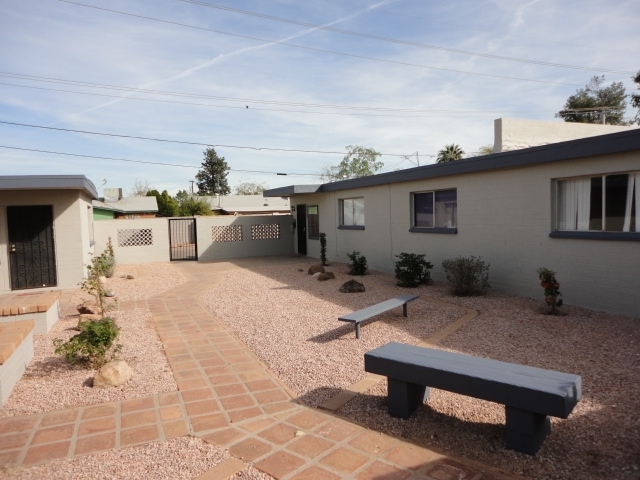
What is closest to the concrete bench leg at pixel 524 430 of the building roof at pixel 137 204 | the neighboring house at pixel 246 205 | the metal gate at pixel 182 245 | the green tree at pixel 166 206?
the metal gate at pixel 182 245

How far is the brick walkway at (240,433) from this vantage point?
2.98 m

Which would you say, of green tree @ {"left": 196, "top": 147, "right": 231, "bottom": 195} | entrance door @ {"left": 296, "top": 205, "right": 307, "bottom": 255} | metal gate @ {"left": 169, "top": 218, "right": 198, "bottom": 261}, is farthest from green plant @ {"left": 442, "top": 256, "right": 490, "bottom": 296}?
green tree @ {"left": 196, "top": 147, "right": 231, "bottom": 195}

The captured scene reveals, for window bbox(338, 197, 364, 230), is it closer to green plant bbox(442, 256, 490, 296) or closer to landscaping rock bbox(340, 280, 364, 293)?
landscaping rock bbox(340, 280, 364, 293)

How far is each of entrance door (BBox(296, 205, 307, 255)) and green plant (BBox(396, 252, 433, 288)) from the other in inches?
328

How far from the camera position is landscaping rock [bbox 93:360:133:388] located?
450 cm

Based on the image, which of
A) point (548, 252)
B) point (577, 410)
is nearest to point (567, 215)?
point (548, 252)

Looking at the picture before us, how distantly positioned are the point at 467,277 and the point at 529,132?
24.5ft

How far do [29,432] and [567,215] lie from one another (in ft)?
26.6

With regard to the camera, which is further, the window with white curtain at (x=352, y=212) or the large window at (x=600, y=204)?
the window with white curtain at (x=352, y=212)

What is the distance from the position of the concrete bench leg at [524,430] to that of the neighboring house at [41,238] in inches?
400

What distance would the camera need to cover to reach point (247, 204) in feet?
146

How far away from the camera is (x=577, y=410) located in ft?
12.1

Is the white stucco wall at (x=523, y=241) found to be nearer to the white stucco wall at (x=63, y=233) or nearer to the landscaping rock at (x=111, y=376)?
the landscaping rock at (x=111, y=376)

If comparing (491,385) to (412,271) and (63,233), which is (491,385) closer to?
(412,271)
